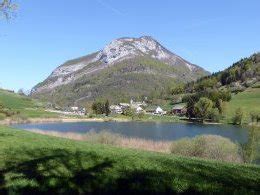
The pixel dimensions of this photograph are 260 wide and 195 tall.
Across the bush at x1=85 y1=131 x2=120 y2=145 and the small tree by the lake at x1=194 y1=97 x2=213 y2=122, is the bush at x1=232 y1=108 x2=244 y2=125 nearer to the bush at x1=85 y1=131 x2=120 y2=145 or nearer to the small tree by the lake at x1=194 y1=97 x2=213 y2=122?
the small tree by the lake at x1=194 y1=97 x2=213 y2=122

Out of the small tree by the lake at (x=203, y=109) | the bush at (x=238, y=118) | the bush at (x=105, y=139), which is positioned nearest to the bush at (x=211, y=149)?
the bush at (x=105, y=139)

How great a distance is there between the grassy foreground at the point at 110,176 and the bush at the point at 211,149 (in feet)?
80.9

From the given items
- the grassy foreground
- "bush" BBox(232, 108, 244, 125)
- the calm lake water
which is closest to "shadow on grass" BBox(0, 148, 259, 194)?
the grassy foreground

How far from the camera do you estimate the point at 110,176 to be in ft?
49.0

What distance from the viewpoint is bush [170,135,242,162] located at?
138 feet

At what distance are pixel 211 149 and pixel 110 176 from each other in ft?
94.1

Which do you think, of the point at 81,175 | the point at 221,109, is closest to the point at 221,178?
the point at 81,175

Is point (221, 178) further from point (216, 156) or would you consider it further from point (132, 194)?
point (216, 156)

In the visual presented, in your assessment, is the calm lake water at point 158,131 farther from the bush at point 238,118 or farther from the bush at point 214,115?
the bush at point 214,115

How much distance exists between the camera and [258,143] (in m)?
49.8

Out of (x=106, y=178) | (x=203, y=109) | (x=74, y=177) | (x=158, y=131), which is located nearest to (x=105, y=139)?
(x=74, y=177)

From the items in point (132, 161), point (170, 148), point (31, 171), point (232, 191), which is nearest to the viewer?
point (232, 191)

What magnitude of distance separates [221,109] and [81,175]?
182003mm

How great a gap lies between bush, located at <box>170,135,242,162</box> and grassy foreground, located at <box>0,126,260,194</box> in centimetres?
2466
